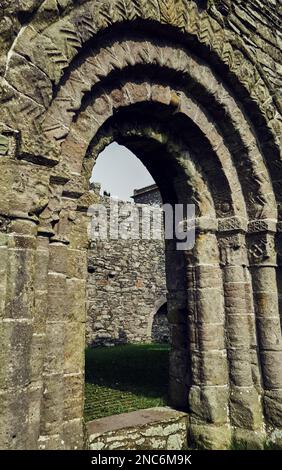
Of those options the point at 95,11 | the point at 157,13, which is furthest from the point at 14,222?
the point at 157,13

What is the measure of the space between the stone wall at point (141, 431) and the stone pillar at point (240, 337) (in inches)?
25.6

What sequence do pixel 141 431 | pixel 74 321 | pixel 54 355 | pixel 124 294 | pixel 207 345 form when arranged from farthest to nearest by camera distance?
pixel 124 294 < pixel 207 345 < pixel 141 431 < pixel 74 321 < pixel 54 355

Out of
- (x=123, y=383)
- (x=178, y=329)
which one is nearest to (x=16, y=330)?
(x=178, y=329)

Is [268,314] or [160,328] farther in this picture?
[160,328]

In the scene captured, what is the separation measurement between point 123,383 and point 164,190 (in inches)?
133

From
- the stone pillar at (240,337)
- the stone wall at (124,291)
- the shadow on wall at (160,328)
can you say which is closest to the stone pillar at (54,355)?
the stone pillar at (240,337)

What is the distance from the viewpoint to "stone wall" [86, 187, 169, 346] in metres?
12.5

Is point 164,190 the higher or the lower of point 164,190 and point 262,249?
the higher

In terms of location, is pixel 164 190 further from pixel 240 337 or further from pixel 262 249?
pixel 240 337

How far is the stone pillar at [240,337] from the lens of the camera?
13.2 ft

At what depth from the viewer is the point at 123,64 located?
3604mm

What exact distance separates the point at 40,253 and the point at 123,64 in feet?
7.10

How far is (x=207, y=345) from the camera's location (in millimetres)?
4188

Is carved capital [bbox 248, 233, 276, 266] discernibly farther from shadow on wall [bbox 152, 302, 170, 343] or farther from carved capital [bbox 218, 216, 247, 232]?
shadow on wall [bbox 152, 302, 170, 343]
